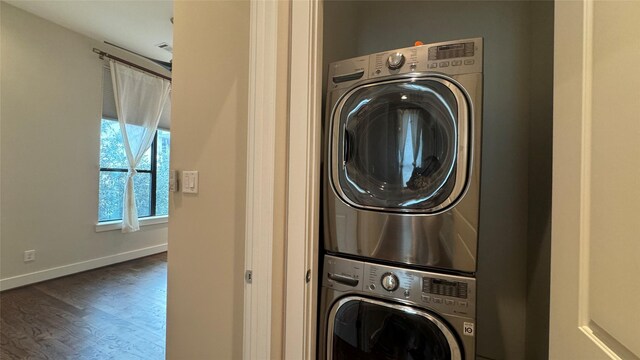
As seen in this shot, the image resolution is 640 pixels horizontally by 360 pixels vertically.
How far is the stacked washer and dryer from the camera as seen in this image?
92 cm

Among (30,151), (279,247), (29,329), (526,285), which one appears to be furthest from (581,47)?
(30,151)

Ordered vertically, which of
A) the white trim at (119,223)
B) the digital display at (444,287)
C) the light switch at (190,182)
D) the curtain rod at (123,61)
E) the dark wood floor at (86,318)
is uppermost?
the curtain rod at (123,61)

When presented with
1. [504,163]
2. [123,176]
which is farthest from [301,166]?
[123,176]

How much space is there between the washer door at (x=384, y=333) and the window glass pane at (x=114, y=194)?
147 inches

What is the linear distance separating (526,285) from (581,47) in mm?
1473

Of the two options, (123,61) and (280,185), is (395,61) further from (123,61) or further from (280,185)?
(123,61)

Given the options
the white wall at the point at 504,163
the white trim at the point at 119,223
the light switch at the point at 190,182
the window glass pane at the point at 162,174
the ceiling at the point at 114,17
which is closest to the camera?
the light switch at the point at 190,182

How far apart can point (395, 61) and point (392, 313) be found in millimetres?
1028

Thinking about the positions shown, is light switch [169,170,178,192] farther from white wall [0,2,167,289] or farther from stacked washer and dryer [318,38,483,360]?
white wall [0,2,167,289]

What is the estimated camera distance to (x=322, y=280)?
1148mm

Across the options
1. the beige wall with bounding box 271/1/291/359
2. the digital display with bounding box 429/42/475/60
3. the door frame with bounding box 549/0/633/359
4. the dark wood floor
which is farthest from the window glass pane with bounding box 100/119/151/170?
the door frame with bounding box 549/0/633/359

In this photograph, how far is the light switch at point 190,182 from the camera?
1155mm

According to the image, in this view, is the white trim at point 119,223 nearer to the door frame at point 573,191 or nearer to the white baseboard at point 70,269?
the white baseboard at point 70,269

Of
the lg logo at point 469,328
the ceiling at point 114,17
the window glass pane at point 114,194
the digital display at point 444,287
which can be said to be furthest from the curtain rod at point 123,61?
the lg logo at point 469,328
